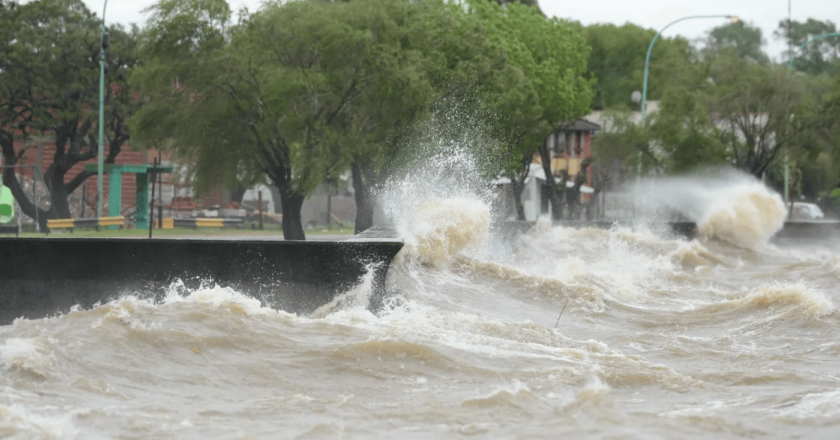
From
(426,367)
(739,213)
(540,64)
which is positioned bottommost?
(426,367)

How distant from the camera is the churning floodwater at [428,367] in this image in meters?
6.94

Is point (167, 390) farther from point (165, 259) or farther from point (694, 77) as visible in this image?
point (694, 77)

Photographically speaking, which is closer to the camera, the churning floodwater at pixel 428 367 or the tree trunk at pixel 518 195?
the churning floodwater at pixel 428 367

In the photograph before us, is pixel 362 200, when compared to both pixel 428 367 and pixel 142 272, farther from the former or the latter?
pixel 428 367

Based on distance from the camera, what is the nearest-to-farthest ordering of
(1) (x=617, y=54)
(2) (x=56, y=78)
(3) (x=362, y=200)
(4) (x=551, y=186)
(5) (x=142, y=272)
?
(5) (x=142, y=272) < (3) (x=362, y=200) < (2) (x=56, y=78) < (4) (x=551, y=186) < (1) (x=617, y=54)

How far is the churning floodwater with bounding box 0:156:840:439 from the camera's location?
22.8ft

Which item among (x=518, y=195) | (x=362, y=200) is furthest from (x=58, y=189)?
(x=518, y=195)

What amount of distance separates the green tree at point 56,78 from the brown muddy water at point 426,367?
29.0m

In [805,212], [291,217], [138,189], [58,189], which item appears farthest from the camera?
[805,212]

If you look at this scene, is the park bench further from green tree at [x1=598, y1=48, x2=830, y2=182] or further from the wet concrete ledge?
green tree at [x1=598, y1=48, x2=830, y2=182]

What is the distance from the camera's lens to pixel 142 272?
11.9 metres

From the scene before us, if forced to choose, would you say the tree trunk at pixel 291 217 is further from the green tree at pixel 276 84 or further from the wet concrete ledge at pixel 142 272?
the wet concrete ledge at pixel 142 272

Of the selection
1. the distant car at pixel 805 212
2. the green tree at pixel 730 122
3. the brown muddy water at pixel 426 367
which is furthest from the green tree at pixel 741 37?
the brown muddy water at pixel 426 367

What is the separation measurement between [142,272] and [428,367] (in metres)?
4.53
